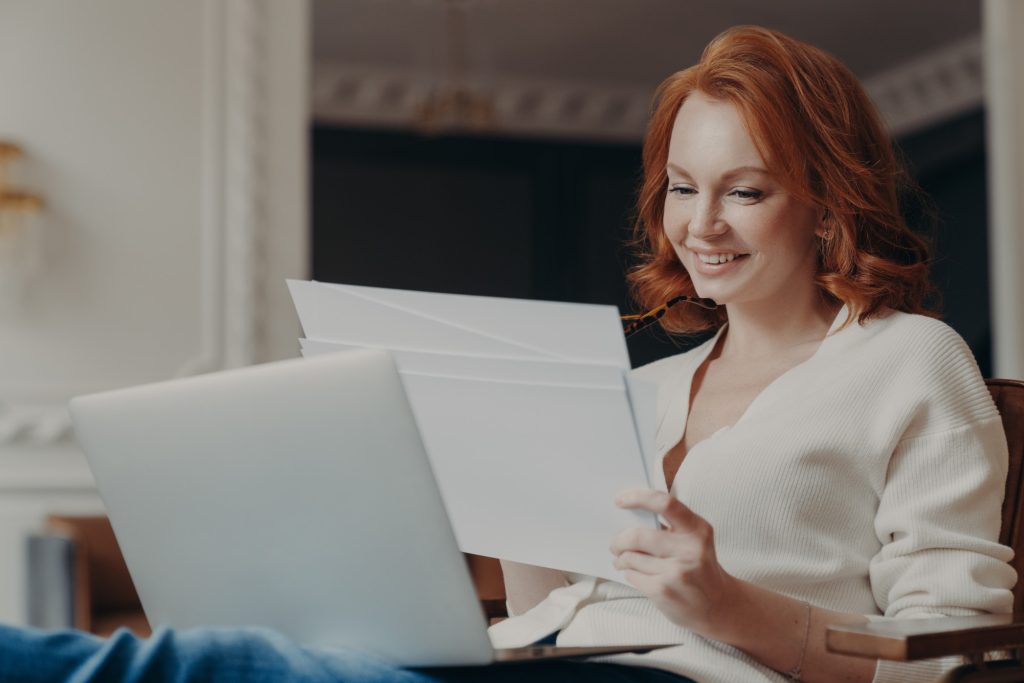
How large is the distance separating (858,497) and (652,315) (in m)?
0.32

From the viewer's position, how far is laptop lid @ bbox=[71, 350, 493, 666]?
0.98 m

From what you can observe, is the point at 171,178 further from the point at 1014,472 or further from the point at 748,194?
the point at 1014,472

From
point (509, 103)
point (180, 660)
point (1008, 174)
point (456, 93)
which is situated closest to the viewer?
point (180, 660)

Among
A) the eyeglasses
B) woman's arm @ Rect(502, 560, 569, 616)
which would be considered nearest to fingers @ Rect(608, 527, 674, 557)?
the eyeglasses

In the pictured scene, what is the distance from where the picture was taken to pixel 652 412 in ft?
3.43

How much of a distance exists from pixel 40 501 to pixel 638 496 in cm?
295

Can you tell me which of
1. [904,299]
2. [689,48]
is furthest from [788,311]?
[689,48]

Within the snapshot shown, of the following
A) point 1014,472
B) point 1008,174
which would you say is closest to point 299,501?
point 1014,472

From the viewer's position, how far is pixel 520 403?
3.63 ft

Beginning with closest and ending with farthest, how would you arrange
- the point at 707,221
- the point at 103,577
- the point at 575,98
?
1. the point at 707,221
2. the point at 103,577
3. the point at 575,98

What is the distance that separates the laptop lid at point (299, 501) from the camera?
977 mm

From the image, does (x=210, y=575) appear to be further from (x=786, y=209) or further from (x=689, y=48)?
(x=689, y=48)

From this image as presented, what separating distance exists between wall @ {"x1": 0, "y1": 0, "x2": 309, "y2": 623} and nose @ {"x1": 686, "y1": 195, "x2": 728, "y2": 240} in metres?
2.50

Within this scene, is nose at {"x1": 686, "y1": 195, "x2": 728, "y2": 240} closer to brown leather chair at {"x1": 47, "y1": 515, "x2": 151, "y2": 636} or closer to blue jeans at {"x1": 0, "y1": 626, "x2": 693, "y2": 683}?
blue jeans at {"x1": 0, "y1": 626, "x2": 693, "y2": 683}
